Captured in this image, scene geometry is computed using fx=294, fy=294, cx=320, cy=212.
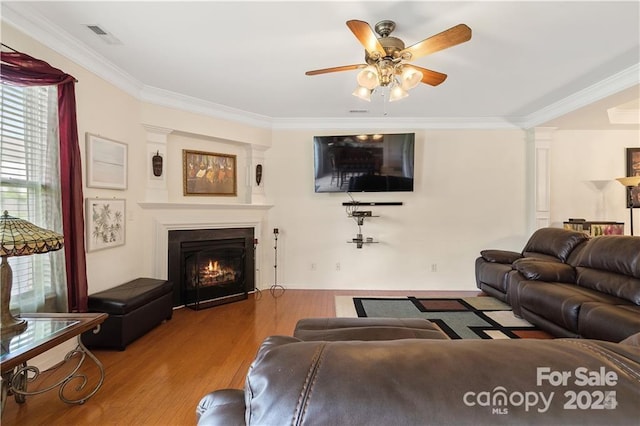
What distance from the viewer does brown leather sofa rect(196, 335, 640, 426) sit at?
0.47 meters

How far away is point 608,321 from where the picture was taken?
2.17m

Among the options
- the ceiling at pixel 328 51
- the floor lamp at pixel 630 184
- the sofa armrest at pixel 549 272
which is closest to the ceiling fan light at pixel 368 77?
the ceiling at pixel 328 51

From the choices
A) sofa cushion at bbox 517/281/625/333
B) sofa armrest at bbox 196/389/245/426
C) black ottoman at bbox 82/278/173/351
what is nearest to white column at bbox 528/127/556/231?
sofa cushion at bbox 517/281/625/333

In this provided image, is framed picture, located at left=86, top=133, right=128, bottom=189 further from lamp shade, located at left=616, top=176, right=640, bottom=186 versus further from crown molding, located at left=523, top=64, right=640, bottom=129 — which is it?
lamp shade, located at left=616, top=176, right=640, bottom=186

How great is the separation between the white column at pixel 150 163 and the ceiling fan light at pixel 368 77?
8.77 ft

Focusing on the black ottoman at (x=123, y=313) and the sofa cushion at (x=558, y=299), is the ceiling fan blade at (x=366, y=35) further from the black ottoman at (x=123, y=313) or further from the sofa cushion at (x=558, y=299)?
the black ottoman at (x=123, y=313)

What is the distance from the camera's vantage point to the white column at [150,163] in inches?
142

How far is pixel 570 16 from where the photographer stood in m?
2.16

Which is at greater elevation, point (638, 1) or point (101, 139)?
point (638, 1)

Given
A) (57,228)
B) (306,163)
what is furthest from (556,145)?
(57,228)

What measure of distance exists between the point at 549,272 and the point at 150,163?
473cm

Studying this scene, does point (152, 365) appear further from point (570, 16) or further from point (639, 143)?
point (639, 143)

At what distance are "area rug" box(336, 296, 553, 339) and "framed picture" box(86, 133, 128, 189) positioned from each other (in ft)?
9.44

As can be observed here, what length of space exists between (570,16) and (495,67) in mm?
769
